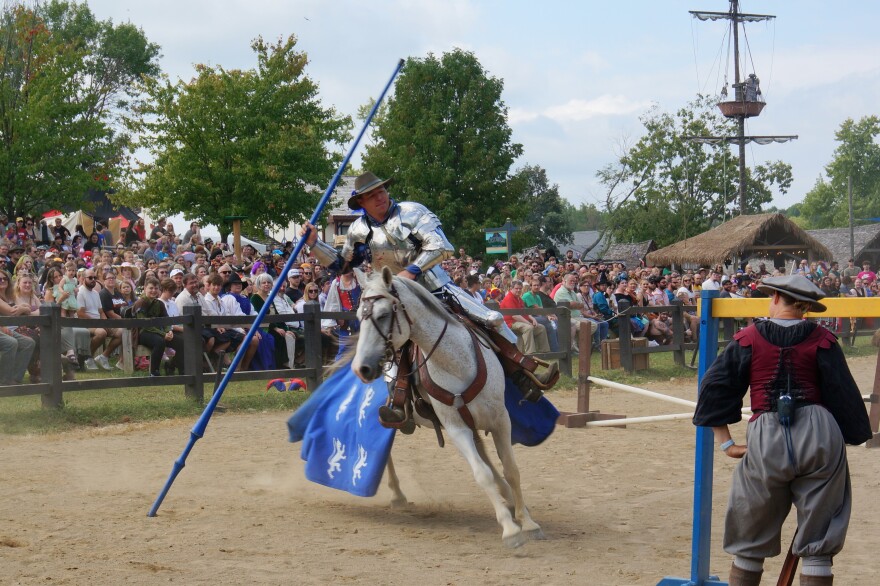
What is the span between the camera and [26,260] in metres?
14.1

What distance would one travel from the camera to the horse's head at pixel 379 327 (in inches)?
251

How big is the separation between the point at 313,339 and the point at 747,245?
27.7 metres

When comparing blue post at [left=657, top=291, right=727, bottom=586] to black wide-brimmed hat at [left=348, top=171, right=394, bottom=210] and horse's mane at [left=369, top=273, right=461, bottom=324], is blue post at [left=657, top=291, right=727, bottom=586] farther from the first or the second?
black wide-brimmed hat at [left=348, top=171, right=394, bottom=210]

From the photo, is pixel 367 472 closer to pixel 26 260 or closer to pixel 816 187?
pixel 26 260

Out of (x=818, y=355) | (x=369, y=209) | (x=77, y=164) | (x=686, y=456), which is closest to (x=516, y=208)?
(x=77, y=164)

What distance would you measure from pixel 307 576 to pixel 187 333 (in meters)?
7.37

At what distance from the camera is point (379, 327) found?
6430 mm

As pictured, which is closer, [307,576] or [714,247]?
[307,576]

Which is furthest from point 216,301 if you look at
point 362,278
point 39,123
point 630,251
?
point 630,251

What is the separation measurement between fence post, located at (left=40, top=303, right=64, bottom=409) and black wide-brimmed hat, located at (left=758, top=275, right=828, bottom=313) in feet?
28.8

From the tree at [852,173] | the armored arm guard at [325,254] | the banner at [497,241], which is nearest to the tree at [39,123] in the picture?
the banner at [497,241]

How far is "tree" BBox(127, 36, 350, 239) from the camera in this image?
106ft

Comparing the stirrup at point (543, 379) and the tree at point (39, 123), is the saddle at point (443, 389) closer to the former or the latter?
the stirrup at point (543, 379)

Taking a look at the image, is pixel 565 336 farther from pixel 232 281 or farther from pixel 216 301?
pixel 216 301
